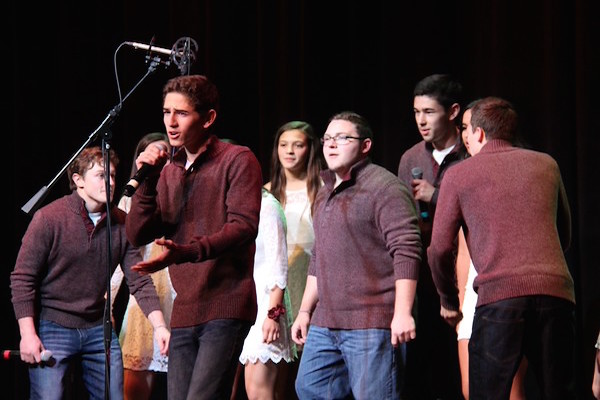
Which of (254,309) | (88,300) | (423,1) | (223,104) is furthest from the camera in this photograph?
(223,104)

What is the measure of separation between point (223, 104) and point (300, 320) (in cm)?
244

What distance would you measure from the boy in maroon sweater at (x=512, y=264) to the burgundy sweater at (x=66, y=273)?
159 centimetres

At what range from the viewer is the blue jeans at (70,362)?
14.0 feet

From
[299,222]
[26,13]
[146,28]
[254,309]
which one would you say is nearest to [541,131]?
[299,222]

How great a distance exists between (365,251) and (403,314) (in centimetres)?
37

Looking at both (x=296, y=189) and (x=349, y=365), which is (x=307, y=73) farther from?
(x=349, y=365)

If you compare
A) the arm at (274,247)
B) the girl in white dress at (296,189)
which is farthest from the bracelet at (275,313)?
the girl in white dress at (296,189)

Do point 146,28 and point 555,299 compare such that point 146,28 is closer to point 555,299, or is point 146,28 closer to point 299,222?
point 299,222

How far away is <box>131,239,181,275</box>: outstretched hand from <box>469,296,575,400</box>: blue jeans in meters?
1.23

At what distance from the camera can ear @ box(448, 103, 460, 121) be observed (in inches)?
197

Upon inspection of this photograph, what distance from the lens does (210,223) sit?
3420mm

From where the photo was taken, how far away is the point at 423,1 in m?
5.57

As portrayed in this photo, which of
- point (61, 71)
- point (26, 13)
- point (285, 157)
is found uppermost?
point (26, 13)

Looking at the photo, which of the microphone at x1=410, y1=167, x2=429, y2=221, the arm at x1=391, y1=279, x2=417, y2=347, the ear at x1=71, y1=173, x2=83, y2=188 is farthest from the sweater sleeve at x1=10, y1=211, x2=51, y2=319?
the microphone at x1=410, y1=167, x2=429, y2=221
